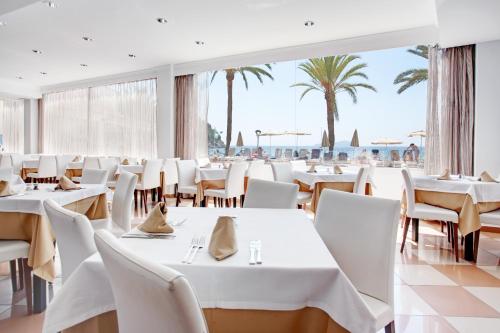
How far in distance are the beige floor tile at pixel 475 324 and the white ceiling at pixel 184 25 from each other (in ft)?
10.6

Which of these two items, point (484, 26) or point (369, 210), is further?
point (484, 26)

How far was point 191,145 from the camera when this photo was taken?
7547mm

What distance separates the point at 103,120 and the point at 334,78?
634 centimetres

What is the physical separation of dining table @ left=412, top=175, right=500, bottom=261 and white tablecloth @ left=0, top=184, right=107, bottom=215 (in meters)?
3.44

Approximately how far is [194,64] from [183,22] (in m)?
2.32

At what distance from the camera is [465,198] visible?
3414mm

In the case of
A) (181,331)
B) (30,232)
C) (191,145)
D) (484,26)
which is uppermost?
(484,26)

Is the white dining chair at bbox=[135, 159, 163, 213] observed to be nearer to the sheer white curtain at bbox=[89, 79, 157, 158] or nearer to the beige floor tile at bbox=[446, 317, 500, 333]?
the sheer white curtain at bbox=[89, 79, 157, 158]

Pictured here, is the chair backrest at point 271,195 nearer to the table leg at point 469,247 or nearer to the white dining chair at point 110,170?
the table leg at point 469,247

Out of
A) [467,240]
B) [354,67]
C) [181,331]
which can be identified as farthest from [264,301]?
[354,67]

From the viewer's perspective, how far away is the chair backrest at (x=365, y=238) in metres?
1.53

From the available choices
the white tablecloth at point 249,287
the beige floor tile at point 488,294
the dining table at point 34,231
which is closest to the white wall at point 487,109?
the beige floor tile at point 488,294

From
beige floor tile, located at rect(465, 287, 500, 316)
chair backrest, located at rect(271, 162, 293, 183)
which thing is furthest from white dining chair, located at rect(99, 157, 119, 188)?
beige floor tile, located at rect(465, 287, 500, 316)

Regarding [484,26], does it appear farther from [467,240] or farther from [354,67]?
[354,67]
